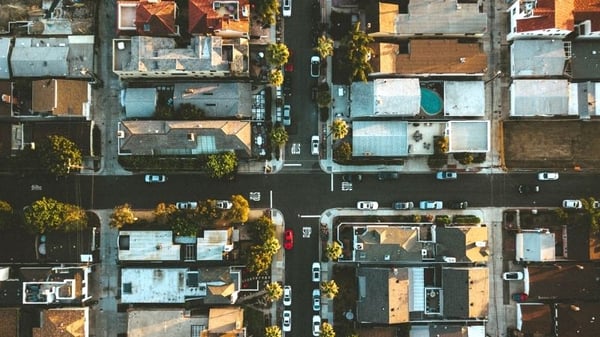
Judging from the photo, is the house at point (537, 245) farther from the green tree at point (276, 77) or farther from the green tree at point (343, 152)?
the green tree at point (276, 77)

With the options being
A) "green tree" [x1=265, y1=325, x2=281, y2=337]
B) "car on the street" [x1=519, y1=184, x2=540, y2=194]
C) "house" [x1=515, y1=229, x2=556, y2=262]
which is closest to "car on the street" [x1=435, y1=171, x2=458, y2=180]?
"car on the street" [x1=519, y1=184, x2=540, y2=194]

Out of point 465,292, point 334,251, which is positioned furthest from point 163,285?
point 465,292

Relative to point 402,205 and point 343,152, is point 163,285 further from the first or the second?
point 402,205

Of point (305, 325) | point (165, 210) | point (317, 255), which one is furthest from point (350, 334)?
point (165, 210)

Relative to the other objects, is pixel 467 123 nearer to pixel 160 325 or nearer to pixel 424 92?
pixel 424 92

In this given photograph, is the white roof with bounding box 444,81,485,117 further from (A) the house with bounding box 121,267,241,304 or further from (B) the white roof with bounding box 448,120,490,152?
(A) the house with bounding box 121,267,241,304

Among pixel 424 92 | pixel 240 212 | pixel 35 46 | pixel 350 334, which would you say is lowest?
pixel 350 334
